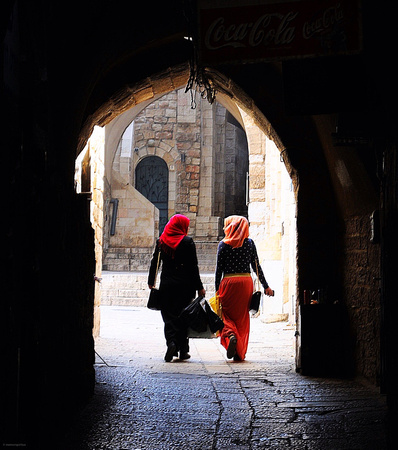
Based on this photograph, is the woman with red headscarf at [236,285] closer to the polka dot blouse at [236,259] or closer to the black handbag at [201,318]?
the polka dot blouse at [236,259]

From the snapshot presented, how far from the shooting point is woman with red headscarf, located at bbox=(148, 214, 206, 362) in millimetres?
6457

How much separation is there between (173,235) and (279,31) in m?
3.46

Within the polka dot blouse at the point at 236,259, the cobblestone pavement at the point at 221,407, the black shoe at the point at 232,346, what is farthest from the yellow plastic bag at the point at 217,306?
the cobblestone pavement at the point at 221,407

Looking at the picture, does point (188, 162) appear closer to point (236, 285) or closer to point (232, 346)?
point (236, 285)

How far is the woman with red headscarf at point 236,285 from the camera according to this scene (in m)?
6.50

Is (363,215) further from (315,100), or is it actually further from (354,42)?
(354,42)

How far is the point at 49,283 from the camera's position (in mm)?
3484

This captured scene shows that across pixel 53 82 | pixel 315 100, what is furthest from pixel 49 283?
pixel 315 100

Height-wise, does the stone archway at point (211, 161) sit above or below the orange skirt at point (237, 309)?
above

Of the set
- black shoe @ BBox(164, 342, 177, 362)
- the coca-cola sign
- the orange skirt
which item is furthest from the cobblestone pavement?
the coca-cola sign

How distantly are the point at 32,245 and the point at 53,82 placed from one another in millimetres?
1449

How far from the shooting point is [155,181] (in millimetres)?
24688

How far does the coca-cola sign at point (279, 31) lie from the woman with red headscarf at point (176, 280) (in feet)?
10.4

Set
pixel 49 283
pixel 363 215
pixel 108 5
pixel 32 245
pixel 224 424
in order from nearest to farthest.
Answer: pixel 32 245 → pixel 49 283 → pixel 224 424 → pixel 108 5 → pixel 363 215
